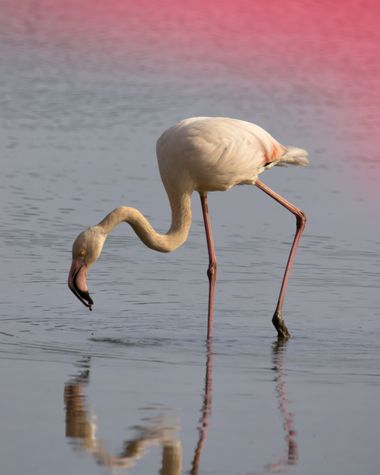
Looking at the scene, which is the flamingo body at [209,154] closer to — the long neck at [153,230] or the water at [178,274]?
the long neck at [153,230]

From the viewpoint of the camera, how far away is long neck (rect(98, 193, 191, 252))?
29.4ft

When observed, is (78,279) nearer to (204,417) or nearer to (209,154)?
(209,154)

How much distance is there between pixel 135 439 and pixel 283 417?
2.93 ft

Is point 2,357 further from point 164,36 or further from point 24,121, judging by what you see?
point 164,36

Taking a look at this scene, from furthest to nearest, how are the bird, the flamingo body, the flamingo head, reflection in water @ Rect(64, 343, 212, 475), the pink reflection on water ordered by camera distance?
the pink reflection on water < the flamingo body < the bird < the flamingo head < reflection in water @ Rect(64, 343, 212, 475)

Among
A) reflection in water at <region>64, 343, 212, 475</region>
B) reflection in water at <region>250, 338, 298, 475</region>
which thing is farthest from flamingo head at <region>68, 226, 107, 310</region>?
reflection in water at <region>64, 343, 212, 475</region>

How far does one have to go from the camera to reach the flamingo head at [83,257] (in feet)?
28.5

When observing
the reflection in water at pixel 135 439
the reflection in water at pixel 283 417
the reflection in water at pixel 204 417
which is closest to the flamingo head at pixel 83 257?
the reflection in water at pixel 204 417

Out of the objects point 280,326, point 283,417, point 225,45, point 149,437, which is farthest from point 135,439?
point 225,45

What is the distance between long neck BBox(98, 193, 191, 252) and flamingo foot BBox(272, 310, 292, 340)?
2.90ft

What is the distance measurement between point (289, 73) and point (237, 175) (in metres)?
12.2

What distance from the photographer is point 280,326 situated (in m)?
9.05

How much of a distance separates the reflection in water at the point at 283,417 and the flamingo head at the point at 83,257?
4.07 feet

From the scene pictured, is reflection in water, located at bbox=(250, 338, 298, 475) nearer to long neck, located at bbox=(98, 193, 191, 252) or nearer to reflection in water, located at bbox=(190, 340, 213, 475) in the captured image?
reflection in water, located at bbox=(190, 340, 213, 475)
